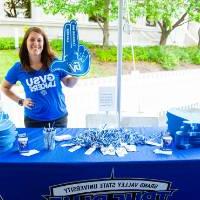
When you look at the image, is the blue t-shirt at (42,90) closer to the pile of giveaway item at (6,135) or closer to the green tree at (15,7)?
the pile of giveaway item at (6,135)

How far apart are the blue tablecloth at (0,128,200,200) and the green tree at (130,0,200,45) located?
269 centimetres

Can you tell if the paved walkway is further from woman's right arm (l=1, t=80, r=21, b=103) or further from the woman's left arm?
the woman's left arm

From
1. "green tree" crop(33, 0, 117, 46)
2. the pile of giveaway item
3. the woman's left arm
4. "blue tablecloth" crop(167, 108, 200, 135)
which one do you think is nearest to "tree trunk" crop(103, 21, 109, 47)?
"green tree" crop(33, 0, 117, 46)

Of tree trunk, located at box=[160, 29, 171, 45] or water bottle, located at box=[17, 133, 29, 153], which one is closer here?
water bottle, located at box=[17, 133, 29, 153]

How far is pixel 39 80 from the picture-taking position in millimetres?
2121

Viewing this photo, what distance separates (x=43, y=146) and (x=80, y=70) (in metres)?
0.57

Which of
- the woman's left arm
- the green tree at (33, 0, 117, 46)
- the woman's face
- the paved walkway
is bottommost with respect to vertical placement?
the paved walkway

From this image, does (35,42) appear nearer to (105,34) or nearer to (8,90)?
(8,90)

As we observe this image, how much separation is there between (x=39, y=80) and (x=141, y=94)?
2307 mm

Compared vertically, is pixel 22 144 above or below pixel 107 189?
above

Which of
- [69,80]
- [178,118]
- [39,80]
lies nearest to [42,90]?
[39,80]

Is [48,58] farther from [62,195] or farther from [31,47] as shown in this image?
[62,195]

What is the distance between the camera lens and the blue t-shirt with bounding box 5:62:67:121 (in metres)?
2.12

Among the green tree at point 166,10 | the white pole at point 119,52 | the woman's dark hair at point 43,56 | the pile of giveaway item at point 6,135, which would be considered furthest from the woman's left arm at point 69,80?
the green tree at point 166,10
